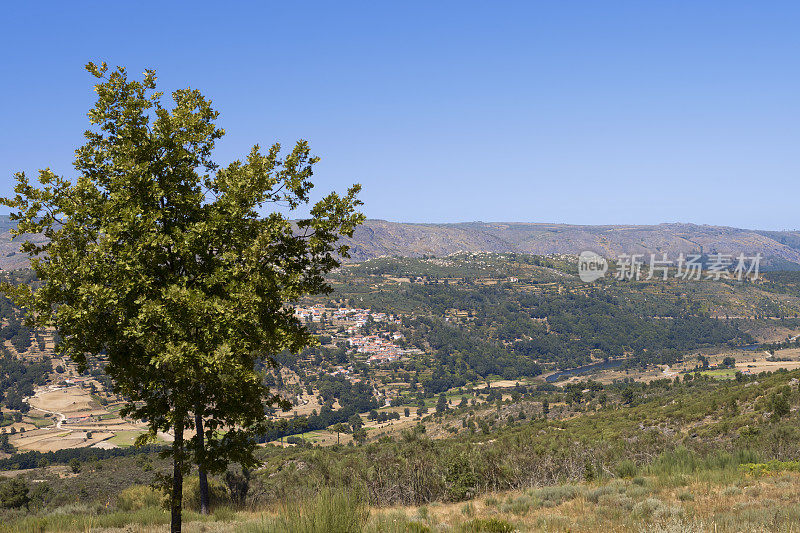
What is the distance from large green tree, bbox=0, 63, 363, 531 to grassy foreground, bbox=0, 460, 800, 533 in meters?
2.25

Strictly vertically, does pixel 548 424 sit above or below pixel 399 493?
below

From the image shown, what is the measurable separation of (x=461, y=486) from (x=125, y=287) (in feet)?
60.3

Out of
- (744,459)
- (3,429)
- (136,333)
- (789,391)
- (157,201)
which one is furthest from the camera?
(3,429)

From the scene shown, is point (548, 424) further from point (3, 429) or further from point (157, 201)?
point (3, 429)

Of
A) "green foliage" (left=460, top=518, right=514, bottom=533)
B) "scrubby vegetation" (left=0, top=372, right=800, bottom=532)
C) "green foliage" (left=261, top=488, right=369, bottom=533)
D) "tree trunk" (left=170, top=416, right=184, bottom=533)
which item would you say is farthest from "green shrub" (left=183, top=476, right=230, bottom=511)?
"green foliage" (left=261, top=488, right=369, bottom=533)

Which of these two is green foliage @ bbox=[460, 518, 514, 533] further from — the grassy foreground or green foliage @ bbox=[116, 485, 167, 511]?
green foliage @ bbox=[116, 485, 167, 511]

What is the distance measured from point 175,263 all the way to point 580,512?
1065 centimetres

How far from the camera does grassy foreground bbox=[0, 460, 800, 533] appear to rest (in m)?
7.27

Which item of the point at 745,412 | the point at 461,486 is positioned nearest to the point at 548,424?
the point at 745,412

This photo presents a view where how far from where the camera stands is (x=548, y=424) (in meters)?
54.6

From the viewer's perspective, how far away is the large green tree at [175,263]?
7125 millimetres

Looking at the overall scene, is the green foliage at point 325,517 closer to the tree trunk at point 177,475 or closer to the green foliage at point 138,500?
the tree trunk at point 177,475

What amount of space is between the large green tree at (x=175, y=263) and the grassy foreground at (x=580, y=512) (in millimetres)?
2249

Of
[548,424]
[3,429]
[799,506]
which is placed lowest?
[3,429]
